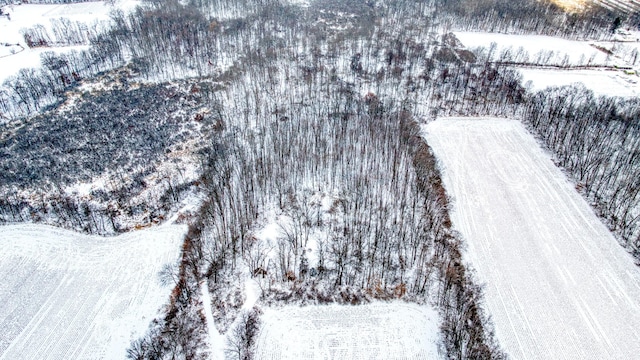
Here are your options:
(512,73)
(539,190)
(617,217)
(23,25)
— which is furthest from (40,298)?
(23,25)

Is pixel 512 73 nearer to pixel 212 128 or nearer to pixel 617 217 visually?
pixel 617 217

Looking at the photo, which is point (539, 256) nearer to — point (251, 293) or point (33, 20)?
point (251, 293)

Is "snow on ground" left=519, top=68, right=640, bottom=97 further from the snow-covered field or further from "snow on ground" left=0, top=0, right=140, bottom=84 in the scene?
"snow on ground" left=0, top=0, right=140, bottom=84

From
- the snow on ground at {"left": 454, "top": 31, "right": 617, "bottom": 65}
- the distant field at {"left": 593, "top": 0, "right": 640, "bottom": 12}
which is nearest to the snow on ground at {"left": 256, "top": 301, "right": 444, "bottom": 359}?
the snow on ground at {"left": 454, "top": 31, "right": 617, "bottom": 65}

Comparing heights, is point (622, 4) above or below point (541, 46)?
above

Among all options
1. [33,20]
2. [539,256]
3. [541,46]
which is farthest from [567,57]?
[33,20]

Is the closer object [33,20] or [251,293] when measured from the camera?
[251,293]

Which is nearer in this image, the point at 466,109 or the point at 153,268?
the point at 153,268

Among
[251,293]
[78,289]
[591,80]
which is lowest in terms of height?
[78,289]
